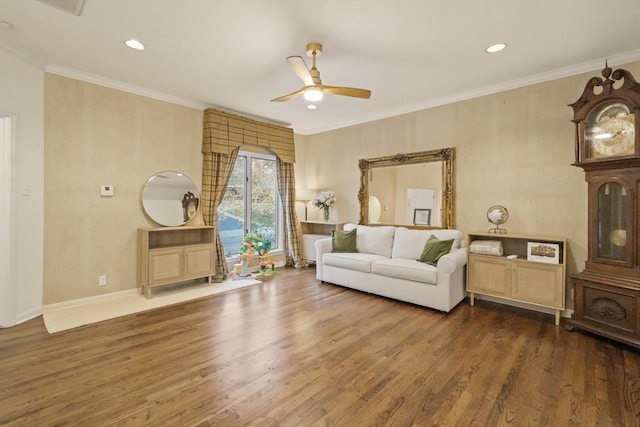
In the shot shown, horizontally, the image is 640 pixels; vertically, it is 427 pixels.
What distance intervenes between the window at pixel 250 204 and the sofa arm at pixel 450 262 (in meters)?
3.47

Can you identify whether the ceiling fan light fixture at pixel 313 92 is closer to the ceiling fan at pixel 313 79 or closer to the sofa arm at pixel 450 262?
the ceiling fan at pixel 313 79

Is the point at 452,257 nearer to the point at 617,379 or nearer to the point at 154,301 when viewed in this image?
the point at 617,379

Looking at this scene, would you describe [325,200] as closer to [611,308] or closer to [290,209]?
[290,209]

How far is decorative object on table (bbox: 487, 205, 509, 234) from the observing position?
12.1 feet

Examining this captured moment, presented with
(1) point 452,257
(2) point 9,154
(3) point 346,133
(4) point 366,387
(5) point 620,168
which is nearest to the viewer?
(4) point 366,387

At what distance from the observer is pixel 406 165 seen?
15.7ft

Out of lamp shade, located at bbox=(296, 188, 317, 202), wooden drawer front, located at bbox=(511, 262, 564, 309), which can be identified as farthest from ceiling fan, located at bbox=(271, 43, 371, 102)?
lamp shade, located at bbox=(296, 188, 317, 202)

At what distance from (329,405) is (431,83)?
3.71 m

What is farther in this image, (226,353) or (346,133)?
(346,133)

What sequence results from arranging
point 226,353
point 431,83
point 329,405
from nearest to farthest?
point 329,405, point 226,353, point 431,83

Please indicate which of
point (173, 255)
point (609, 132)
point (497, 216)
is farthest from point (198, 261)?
point (609, 132)

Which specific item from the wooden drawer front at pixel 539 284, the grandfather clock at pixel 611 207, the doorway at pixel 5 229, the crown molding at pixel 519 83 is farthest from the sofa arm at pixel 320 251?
the doorway at pixel 5 229

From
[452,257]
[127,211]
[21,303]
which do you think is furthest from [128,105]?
[452,257]

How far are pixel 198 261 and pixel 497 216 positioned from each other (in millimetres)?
4090
